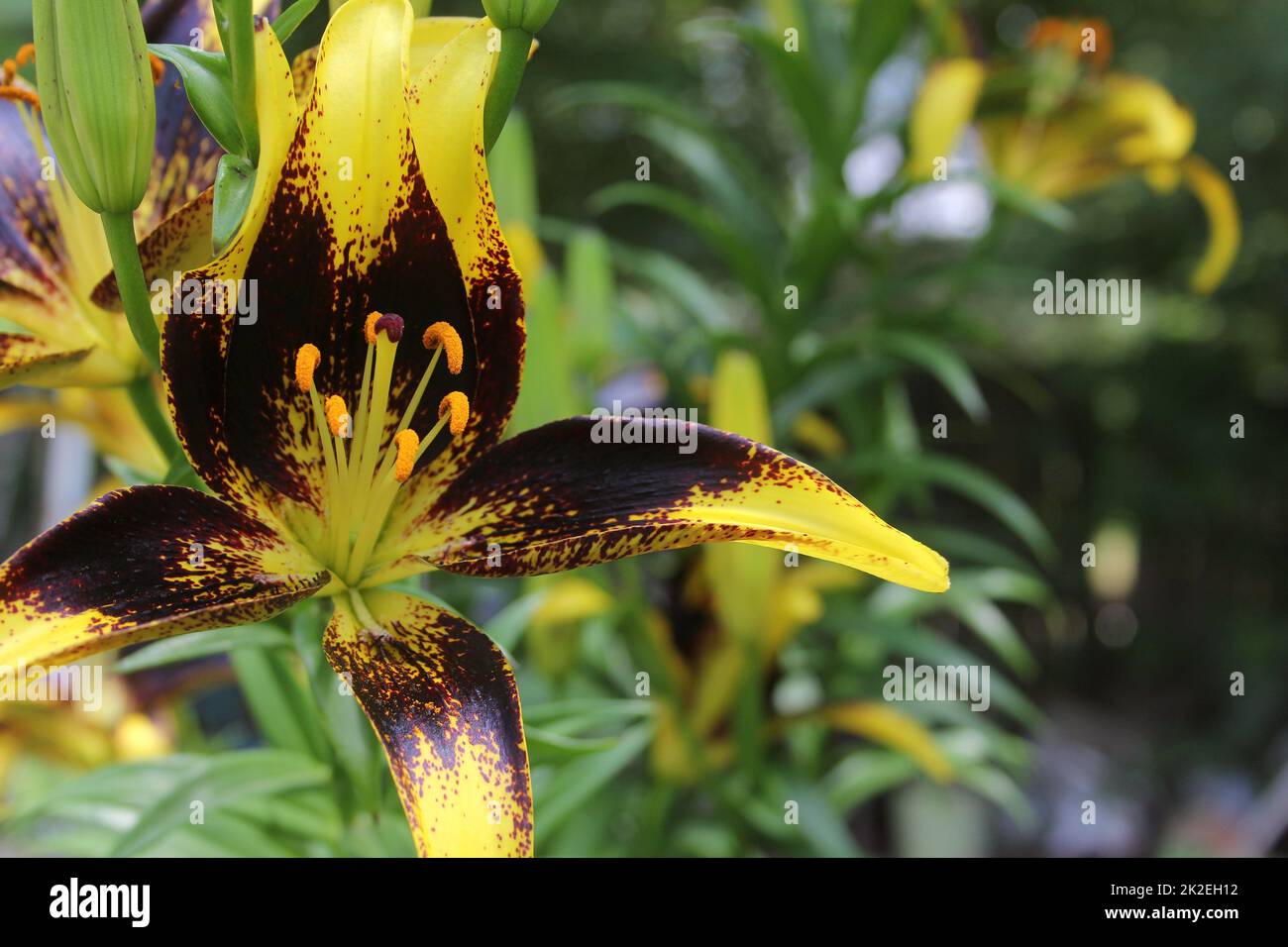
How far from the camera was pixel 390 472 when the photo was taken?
0.39m

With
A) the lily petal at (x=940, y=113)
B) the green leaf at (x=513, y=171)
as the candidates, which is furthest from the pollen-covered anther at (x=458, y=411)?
the lily petal at (x=940, y=113)

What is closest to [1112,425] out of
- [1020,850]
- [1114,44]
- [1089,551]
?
[1114,44]

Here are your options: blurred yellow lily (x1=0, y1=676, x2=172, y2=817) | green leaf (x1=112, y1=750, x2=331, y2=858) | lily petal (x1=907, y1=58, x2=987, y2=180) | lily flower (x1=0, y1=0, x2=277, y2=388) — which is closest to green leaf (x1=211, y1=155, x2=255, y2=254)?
lily flower (x1=0, y1=0, x2=277, y2=388)

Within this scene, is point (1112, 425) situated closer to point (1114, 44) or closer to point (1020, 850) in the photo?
point (1114, 44)

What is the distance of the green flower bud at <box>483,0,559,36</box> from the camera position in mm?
319

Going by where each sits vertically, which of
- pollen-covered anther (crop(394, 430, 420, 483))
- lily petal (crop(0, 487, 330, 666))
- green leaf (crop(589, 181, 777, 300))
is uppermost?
green leaf (crop(589, 181, 777, 300))

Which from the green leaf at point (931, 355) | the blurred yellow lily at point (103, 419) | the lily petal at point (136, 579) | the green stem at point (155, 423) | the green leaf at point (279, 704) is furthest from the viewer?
the green leaf at point (931, 355)

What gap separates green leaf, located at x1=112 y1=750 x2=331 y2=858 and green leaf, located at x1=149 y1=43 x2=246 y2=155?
291 millimetres

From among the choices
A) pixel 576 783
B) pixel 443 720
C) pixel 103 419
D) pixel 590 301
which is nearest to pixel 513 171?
pixel 590 301

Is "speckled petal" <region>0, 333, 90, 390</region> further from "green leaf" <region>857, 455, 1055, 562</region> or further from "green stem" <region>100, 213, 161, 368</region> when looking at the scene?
"green leaf" <region>857, 455, 1055, 562</region>

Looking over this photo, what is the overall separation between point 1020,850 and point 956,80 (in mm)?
1850

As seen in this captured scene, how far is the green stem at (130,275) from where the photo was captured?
32 centimetres

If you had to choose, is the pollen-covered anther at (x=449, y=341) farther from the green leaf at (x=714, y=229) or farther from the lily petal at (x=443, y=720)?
the green leaf at (x=714, y=229)

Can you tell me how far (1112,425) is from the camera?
293 centimetres
